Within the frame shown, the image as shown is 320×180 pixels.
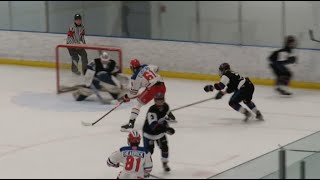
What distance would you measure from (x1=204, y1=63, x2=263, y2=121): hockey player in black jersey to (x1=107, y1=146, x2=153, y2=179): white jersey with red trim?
327 centimetres

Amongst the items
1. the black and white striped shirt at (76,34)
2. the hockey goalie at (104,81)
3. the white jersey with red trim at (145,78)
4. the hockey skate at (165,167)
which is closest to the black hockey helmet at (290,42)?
the hockey goalie at (104,81)

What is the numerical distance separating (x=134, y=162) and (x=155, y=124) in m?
0.70

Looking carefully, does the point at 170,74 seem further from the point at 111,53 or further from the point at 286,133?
the point at 286,133

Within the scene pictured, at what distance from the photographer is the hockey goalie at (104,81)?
16.7 meters

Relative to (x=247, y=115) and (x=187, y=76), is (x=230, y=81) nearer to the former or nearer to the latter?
(x=247, y=115)

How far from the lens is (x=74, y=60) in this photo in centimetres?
1750

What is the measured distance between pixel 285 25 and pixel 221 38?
295 centimetres

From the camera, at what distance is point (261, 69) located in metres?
18.2

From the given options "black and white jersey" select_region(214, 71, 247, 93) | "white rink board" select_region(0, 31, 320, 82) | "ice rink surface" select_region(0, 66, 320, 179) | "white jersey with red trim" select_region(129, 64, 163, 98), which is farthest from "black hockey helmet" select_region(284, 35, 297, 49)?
"white jersey with red trim" select_region(129, 64, 163, 98)

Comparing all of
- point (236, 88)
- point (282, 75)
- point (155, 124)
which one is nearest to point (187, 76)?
point (282, 75)

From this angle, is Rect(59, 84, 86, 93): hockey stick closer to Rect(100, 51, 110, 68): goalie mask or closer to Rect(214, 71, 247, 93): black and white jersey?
Rect(100, 51, 110, 68): goalie mask

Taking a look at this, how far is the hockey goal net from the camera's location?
17.4 m

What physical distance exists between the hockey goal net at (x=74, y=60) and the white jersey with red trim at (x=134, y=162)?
5.33m

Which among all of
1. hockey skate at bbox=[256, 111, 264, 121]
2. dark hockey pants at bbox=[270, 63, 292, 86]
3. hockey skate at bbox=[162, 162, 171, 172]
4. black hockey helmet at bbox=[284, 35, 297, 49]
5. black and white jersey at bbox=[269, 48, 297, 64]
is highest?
black hockey helmet at bbox=[284, 35, 297, 49]
